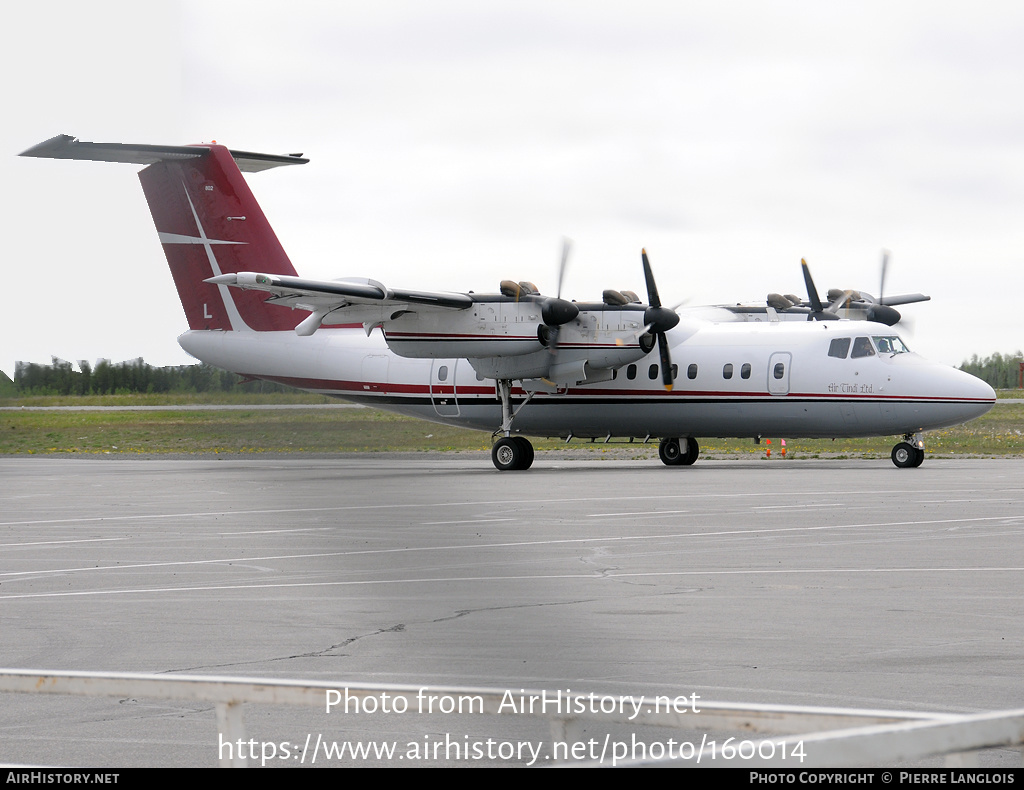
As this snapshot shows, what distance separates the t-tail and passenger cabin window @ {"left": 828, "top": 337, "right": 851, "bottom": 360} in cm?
1512

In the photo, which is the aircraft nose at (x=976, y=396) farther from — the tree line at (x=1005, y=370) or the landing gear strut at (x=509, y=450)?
the tree line at (x=1005, y=370)

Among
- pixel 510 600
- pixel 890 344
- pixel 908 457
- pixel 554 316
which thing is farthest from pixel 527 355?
pixel 510 600

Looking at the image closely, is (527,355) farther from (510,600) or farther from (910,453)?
(510,600)

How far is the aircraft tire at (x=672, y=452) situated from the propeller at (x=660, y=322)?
2.91m

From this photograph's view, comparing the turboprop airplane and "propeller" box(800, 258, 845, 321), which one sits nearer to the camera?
the turboprop airplane

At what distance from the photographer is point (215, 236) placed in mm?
37562

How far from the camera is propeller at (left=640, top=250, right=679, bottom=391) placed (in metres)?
33.9

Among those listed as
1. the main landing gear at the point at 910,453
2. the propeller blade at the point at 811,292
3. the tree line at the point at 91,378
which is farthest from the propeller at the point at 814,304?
the tree line at the point at 91,378

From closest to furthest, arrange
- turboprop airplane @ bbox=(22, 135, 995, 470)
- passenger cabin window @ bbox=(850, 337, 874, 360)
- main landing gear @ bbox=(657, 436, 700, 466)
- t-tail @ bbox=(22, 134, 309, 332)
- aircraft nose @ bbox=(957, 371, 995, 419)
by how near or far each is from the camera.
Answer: aircraft nose @ bbox=(957, 371, 995, 419), turboprop airplane @ bbox=(22, 135, 995, 470), passenger cabin window @ bbox=(850, 337, 874, 360), main landing gear @ bbox=(657, 436, 700, 466), t-tail @ bbox=(22, 134, 309, 332)

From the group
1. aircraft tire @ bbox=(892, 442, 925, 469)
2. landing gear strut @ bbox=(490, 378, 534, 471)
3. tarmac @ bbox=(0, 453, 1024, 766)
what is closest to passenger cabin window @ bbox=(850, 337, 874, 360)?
aircraft tire @ bbox=(892, 442, 925, 469)

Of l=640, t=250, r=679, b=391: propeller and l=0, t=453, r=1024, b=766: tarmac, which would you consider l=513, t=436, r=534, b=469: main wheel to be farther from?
l=0, t=453, r=1024, b=766: tarmac

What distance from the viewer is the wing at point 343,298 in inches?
1207

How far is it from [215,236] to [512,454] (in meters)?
10.8

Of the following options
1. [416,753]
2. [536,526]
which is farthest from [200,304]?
[416,753]
